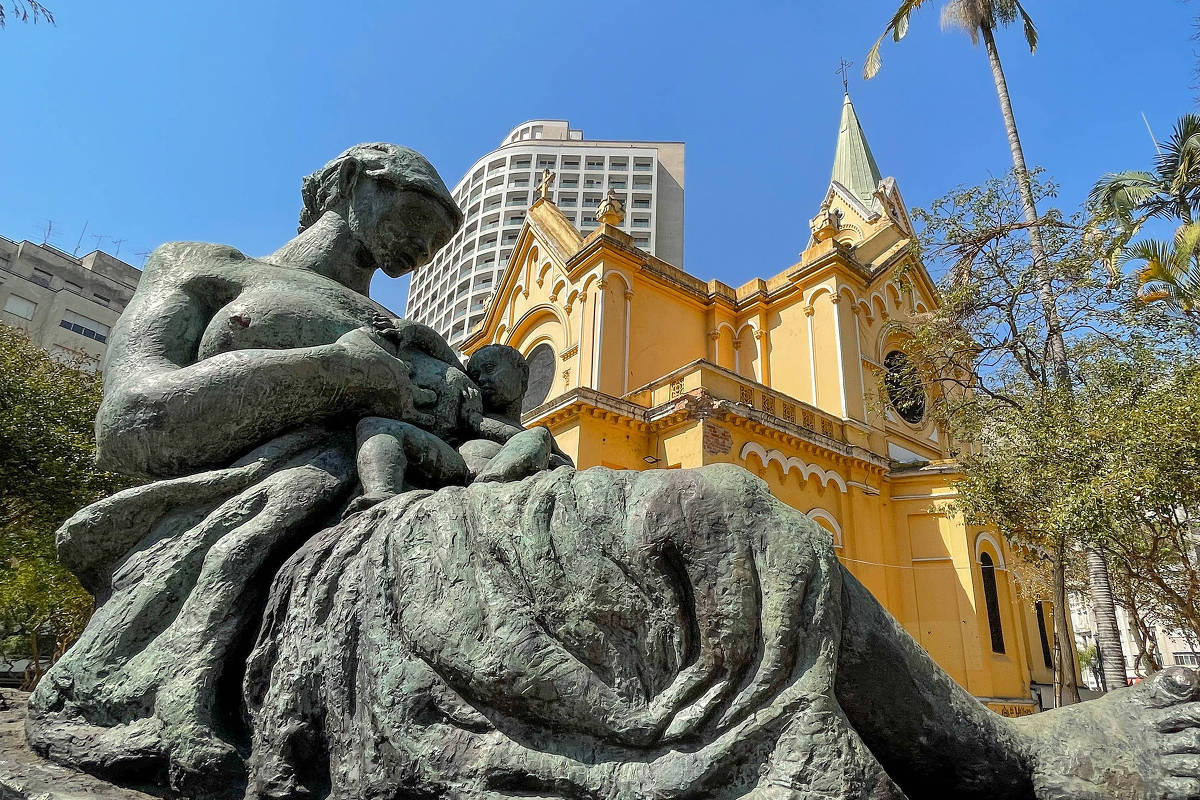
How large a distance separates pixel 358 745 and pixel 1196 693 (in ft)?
5.29

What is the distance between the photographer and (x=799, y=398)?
19.1 m

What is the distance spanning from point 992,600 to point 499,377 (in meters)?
17.4

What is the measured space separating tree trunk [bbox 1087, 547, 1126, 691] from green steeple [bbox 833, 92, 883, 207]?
21480mm

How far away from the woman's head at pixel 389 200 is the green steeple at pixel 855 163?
30522 mm

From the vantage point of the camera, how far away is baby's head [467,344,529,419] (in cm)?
273

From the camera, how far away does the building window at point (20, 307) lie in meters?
33.2

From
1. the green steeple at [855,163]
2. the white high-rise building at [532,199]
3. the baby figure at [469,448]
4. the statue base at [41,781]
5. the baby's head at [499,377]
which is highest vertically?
the white high-rise building at [532,199]

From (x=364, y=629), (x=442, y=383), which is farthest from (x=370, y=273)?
(x=364, y=629)

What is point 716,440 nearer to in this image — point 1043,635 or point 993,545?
point 993,545

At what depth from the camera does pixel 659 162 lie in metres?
65.7

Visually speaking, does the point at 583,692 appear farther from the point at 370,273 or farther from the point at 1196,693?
the point at 370,273

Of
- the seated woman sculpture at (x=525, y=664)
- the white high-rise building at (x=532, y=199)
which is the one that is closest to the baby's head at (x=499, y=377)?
the seated woman sculpture at (x=525, y=664)

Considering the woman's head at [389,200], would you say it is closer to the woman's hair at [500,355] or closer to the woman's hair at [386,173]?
the woman's hair at [386,173]

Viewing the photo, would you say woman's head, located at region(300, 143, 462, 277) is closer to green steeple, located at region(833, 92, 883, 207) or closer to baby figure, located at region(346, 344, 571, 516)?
→ baby figure, located at region(346, 344, 571, 516)
